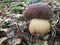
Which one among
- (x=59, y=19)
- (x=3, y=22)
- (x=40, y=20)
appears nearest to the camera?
(x=40, y=20)

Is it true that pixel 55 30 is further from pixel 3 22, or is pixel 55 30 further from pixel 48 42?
pixel 3 22

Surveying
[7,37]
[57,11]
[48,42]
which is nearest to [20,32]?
[7,37]

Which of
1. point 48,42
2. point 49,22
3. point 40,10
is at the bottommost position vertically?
point 48,42

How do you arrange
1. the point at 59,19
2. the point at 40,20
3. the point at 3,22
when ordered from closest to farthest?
the point at 40,20
the point at 59,19
the point at 3,22

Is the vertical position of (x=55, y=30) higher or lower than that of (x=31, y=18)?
lower

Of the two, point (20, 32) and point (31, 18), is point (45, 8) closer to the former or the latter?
point (31, 18)

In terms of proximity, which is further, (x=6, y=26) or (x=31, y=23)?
(x=6, y=26)

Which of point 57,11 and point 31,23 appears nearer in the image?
point 31,23

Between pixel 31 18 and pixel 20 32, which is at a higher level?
pixel 31 18

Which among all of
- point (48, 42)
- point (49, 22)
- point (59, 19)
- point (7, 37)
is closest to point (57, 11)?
point (59, 19)
